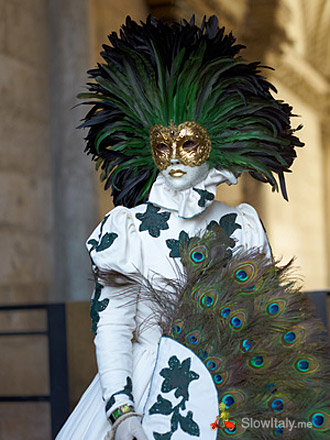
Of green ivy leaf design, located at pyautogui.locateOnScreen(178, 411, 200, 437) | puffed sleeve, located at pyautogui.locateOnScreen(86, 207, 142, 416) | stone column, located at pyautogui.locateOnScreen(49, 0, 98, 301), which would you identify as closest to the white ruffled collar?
puffed sleeve, located at pyautogui.locateOnScreen(86, 207, 142, 416)

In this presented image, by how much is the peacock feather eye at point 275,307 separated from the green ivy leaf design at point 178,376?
0.21 meters

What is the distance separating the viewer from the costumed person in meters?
1.55

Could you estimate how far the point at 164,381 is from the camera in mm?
1571

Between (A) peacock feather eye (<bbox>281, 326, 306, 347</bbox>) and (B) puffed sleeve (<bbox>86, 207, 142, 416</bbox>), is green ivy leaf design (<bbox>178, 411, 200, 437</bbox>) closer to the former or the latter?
(B) puffed sleeve (<bbox>86, 207, 142, 416</bbox>)

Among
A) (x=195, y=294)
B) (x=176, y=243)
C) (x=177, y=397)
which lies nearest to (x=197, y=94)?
(x=176, y=243)

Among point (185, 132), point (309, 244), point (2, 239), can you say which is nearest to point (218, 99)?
point (185, 132)

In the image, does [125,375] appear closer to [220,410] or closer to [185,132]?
[220,410]

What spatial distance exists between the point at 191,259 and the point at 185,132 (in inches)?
12.1

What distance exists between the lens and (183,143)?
176 centimetres

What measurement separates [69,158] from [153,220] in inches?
121

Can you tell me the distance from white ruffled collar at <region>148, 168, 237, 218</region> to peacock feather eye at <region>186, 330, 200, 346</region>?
297 mm

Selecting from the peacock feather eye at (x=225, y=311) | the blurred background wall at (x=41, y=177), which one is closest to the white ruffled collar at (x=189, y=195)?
the peacock feather eye at (x=225, y=311)

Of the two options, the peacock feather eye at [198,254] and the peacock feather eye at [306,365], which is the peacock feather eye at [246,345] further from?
the peacock feather eye at [198,254]

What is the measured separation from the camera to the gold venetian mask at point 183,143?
5.78 ft
